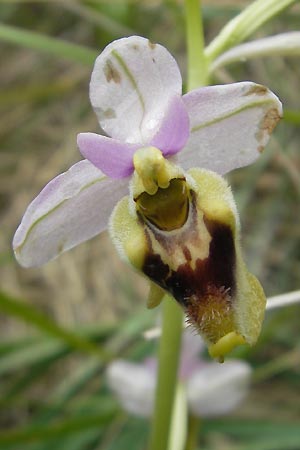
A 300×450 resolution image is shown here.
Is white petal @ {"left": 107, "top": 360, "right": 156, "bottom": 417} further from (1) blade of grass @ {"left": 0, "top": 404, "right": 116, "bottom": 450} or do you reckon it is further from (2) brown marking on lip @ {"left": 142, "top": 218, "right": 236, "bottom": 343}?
(2) brown marking on lip @ {"left": 142, "top": 218, "right": 236, "bottom": 343}

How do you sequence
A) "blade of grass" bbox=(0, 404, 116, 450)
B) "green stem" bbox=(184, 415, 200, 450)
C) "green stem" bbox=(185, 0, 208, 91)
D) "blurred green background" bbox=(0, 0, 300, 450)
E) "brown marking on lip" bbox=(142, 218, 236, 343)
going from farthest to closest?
"blurred green background" bbox=(0, 0, 300, 450) < "green stem" bbox=(184, 415, 200, 450) < "blade of grass" bbox=(0, 404, 116, 450) < "green stem" bbox=(185, 0, 208, 91) < "brown marking on lip" bbox=(142, 218, 236, 343)

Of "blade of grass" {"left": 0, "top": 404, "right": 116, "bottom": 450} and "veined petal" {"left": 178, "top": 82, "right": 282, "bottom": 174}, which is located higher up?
"veined petal" {"left": 178, "top": 82, "right": 282, "bottom": 174}

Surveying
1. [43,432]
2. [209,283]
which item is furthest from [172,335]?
[43,432]

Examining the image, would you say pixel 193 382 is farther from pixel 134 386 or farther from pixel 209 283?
pixel 209 283

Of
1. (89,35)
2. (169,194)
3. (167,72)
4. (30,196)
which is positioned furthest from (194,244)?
(89,35)

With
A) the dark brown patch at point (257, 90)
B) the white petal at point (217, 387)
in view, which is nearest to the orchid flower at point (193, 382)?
the white petal at point (217, 387)

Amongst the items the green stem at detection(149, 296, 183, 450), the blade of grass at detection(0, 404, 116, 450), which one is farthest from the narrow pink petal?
the blade of grass at detection(0, 404, 116, 450)
